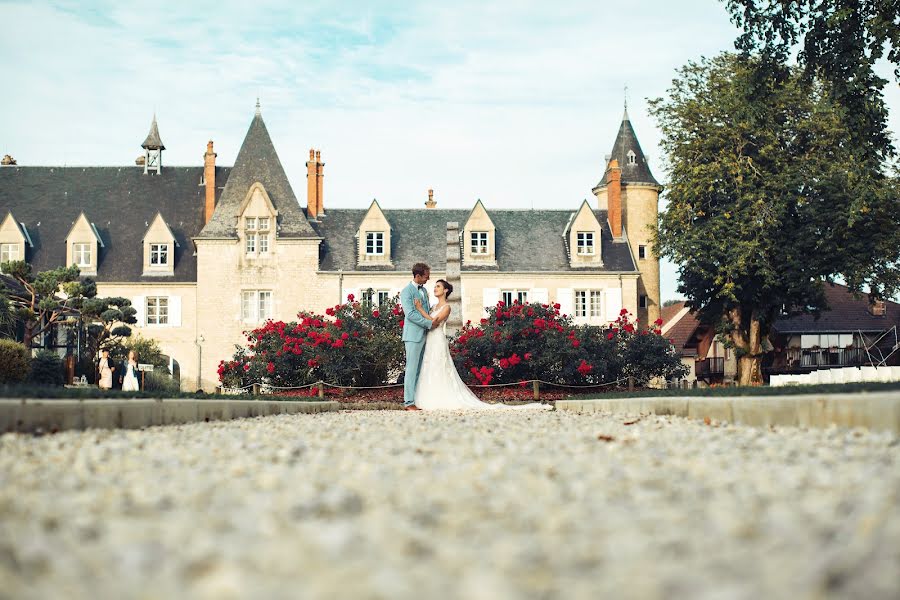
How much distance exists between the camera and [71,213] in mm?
56781

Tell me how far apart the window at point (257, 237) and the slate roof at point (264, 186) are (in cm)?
60

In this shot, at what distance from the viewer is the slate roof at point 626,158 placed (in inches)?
2288

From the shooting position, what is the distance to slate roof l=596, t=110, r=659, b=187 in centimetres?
5812

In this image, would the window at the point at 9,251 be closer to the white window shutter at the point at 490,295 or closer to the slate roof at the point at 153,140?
the slate roof at the point at 153,140

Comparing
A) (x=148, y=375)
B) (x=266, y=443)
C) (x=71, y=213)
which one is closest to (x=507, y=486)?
(x=266, y=443)

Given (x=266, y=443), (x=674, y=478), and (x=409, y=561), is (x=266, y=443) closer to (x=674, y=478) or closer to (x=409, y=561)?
(x=674, y=478)

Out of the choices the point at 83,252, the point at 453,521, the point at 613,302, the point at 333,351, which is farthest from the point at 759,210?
the point at 453,521

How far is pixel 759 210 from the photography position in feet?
134

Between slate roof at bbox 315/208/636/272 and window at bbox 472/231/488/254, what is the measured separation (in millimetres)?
867

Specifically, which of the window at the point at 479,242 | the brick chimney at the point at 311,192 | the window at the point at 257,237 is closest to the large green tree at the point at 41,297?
the window at the point at 257,237

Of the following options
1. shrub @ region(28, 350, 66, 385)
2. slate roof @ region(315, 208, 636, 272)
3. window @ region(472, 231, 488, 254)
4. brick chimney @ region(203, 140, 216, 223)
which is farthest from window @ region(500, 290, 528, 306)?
shrub @ region(28, 350, 66, 385)

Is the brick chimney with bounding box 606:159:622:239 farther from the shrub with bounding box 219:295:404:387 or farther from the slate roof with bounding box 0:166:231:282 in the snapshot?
the shrub with bounding box 219:295:404:387

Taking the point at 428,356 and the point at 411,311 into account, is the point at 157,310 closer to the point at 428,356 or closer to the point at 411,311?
the point at 428,356

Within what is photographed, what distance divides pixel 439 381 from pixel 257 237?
3666 centimetres
